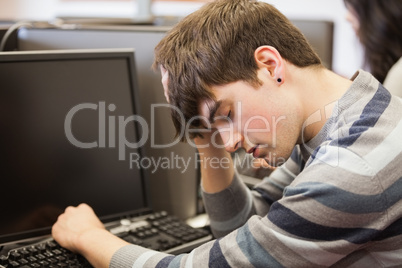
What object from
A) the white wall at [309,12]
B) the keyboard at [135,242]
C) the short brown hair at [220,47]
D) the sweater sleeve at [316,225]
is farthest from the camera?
the white wall at [309,12]

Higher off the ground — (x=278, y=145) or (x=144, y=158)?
(x=278, y=145)

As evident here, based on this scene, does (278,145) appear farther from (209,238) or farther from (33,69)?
(33,69)

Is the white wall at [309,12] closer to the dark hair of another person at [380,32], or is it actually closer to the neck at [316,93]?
the dark hair of another person at [380,32]

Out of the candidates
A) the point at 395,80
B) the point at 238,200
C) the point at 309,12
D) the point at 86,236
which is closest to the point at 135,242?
the point at 86,236

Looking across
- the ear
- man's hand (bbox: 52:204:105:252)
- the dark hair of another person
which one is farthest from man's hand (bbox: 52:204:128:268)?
the dark hair of another person

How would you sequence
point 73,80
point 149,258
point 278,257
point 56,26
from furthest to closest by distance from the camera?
point 56,26 < point 73,80 < point 149,258 < point 278,257

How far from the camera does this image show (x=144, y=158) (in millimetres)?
1205

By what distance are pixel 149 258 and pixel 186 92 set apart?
0.28 meters

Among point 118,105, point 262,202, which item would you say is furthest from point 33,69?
point 262,202

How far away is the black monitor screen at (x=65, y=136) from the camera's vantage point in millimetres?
1028

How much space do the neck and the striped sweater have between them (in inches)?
2.2

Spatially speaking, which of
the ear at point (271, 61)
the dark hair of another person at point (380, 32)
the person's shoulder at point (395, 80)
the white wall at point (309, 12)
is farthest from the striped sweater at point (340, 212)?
the white wall at point (309, 12)

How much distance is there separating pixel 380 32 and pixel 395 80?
0.21 metres

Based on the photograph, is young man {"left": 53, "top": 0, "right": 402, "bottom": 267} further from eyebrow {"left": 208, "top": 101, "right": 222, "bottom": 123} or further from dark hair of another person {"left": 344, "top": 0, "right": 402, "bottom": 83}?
dark hair of another person {"left": 344, "top": 0, "right": 402, "bottom": 83}
